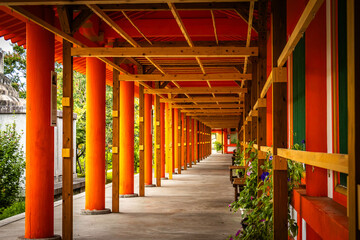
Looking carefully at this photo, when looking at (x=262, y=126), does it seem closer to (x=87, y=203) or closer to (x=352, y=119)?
(x=352, y=119)

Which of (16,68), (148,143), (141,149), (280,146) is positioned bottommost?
(141,149)

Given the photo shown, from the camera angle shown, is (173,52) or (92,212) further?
(92,212)

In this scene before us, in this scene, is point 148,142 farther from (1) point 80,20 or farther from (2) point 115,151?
(1) point 80,20

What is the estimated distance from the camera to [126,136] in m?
10.5

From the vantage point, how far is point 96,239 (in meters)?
5.98

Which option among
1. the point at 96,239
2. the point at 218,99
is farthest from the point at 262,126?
the point at 218,99

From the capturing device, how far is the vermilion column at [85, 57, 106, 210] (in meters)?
7.96

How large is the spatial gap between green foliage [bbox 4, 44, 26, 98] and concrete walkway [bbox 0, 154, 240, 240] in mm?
25493

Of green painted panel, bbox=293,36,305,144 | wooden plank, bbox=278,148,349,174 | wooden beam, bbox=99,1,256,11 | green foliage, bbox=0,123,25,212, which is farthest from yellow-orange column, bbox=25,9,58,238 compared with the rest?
green foliage, bbox=0,123,25,212

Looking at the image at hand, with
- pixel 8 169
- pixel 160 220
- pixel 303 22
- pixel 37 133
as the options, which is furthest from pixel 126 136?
pixel 303 22

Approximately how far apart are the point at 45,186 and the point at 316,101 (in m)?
3.83

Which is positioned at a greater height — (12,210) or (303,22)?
(303,22)

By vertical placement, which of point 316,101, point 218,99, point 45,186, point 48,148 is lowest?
point 45,186

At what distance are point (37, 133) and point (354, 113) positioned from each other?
507 cm
